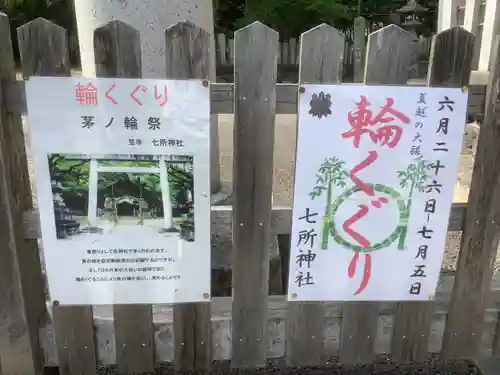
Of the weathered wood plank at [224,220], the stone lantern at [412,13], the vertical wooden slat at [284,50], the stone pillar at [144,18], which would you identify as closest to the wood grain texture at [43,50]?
the weathered wood plank at [224,220]

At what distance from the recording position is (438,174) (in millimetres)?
2166

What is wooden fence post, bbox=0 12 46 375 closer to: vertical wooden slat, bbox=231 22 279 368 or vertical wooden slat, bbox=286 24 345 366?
vertical wooden slat, bbox=231 22 279 368

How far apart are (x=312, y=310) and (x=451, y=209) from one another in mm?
780

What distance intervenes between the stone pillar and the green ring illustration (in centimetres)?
120

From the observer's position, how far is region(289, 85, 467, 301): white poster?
6.71 ft

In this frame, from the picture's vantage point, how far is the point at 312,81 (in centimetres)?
201

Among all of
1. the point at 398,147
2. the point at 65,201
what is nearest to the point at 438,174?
the point at 398,147

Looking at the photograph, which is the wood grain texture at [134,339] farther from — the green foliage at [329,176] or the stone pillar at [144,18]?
the stone pillar at [144,18]

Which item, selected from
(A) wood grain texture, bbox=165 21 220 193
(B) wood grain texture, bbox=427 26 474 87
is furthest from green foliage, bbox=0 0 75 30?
(B) wood grain texture, bbox=427 26 474 87

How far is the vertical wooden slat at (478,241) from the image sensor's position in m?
2.14

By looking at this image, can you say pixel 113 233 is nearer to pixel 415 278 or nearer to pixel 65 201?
pixel 65 201

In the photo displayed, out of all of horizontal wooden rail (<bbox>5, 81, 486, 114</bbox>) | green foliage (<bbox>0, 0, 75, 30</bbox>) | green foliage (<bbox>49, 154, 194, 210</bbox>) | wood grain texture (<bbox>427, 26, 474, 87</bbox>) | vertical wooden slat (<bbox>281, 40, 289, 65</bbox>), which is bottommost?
green foliage (<bbox>49, 154, 194, 210</bbox>)

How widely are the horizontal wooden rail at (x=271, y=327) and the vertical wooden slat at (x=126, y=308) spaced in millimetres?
56

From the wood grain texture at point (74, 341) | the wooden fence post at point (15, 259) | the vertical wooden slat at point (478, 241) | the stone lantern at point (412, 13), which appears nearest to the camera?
the wooden fence post at point (15, 259)
